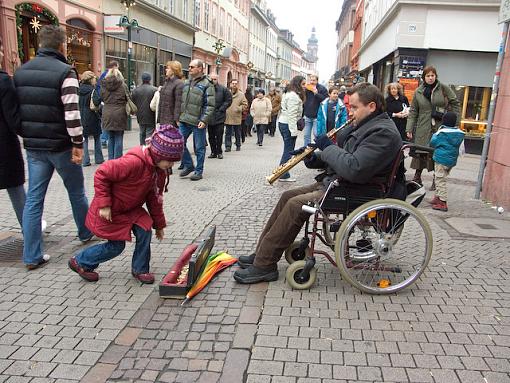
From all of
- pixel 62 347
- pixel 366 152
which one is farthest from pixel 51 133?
pixel 366 152

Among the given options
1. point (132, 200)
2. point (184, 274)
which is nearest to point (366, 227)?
point (184, 274)

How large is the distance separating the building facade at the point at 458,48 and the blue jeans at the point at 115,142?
1204 cm

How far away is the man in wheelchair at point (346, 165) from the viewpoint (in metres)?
3.67

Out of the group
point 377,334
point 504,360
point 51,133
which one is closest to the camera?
point 504,360

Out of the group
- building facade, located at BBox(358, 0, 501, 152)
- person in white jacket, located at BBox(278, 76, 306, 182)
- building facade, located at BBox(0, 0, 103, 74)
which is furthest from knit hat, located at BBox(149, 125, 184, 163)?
building facade, located at BBox(358, 0, 501, 152)

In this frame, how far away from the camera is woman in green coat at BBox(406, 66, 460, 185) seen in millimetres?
7805

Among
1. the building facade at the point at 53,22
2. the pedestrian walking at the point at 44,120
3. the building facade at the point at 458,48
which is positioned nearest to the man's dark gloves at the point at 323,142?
the pedestrian walking at the point at 44,120

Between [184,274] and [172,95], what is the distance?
5.41 m

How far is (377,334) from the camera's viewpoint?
3309 mm

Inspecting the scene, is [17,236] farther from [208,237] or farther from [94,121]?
[94,121]

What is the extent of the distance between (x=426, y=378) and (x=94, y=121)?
860 cm

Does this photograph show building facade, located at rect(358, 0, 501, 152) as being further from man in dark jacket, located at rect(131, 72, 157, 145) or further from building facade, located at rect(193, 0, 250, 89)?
building facade, located at rect(193, 0, 250, 89)

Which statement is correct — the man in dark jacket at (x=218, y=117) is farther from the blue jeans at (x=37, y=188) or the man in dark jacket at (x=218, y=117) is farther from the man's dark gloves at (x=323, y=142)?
the man's dark gloves at (x=323, y=142)

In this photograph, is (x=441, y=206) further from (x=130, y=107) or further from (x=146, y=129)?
(x=146, y=129)
